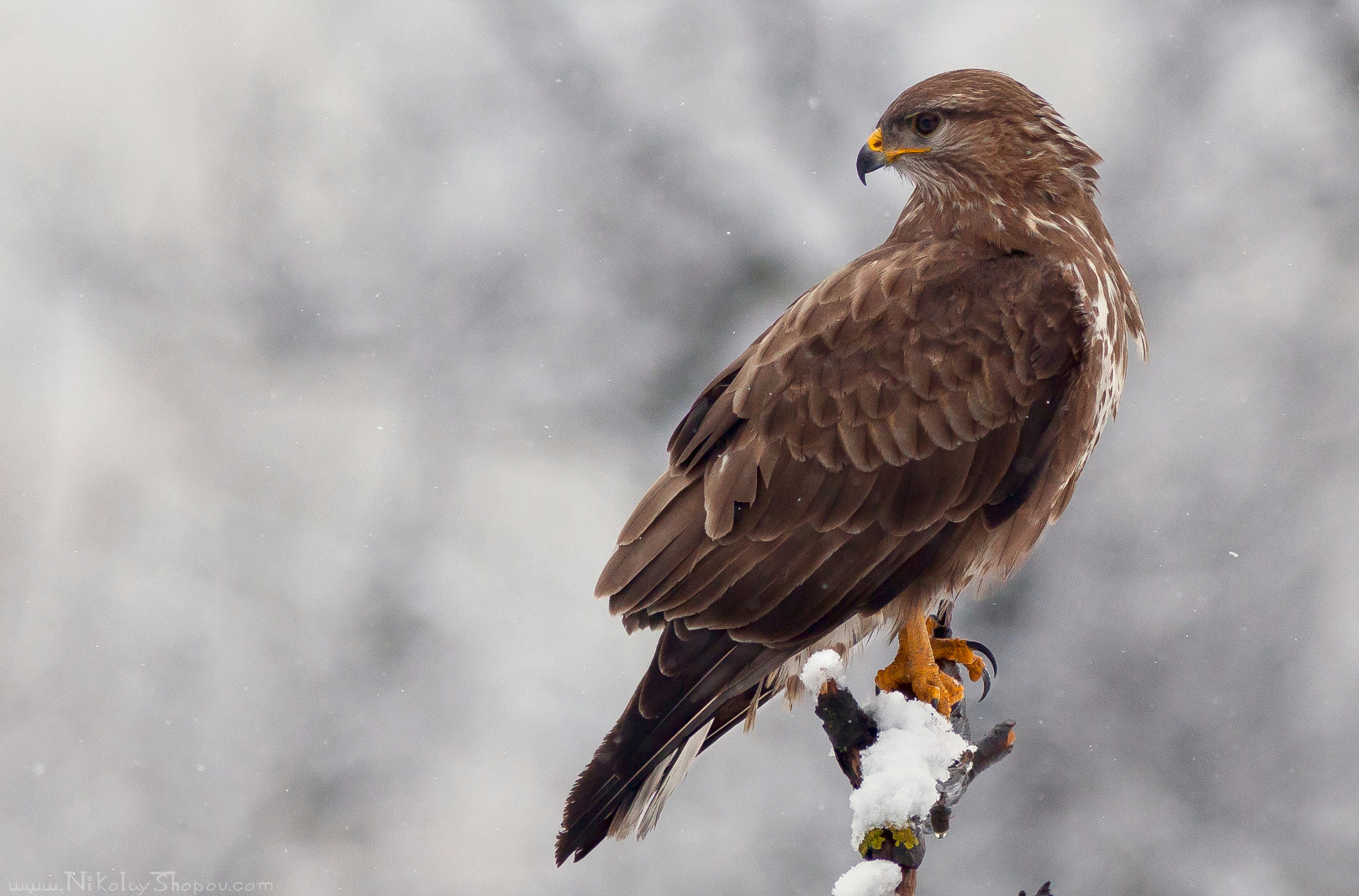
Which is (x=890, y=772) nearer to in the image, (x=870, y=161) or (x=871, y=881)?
(x=871, y=881)

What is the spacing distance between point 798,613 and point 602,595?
25.7 inches

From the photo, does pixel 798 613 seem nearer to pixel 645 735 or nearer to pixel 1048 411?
pixel 645 735

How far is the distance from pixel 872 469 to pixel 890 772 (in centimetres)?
100

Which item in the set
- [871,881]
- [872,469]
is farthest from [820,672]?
[872,469]

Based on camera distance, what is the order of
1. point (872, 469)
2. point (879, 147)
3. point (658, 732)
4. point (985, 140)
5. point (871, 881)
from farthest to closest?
1. point (879, 147)
2. point (985, 140)
3. point (872, 469)
4. point (658, 732)
5. point (871, 881)

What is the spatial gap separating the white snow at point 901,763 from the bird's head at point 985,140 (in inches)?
70.4

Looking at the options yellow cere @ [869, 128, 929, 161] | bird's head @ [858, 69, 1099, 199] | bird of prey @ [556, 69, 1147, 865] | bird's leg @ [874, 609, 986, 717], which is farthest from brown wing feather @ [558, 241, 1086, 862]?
yellow cere @ [869, 128, 929, 161]

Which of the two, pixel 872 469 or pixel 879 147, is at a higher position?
pixel 879 147

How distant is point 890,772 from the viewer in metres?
3.06

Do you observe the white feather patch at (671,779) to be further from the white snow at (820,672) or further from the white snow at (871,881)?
the white snow at (871,881)

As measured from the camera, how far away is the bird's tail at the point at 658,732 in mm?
3375

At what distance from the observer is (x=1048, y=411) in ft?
12.0

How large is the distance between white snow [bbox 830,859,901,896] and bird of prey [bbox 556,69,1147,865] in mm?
659

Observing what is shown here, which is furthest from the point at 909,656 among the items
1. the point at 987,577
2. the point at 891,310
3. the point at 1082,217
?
the point at 1082,217
